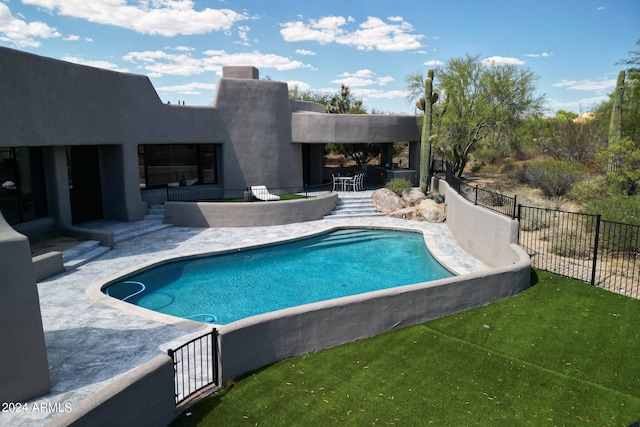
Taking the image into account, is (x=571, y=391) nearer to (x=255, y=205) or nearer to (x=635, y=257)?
(x=635, y=257)

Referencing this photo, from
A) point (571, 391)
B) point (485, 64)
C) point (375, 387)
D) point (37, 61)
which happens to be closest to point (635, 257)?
point (571, 391)

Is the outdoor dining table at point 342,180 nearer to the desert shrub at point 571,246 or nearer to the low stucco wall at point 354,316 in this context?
the desert shrub at point 571,246

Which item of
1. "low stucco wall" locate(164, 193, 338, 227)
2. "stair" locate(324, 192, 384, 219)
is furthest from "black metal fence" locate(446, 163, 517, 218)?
"low stucco wall" locate(164, 193, 338, 227)

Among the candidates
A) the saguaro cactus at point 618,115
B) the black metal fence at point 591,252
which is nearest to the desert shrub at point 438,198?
the black metal fence at point 591,252

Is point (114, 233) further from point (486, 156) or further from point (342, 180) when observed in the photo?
point (486, 156)

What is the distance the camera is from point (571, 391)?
6734mm

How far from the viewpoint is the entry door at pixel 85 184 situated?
17266mm

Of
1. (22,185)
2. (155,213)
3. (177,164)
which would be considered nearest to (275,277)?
(155,213)

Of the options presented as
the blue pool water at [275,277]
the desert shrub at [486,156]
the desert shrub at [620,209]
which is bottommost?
the blue pool water at [275,277]

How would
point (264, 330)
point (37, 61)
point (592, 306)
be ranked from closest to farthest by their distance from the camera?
point (264, 330) < point (592, 306) < point (37, 61)

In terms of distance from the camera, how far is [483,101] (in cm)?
2527

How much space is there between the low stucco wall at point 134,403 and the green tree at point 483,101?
23.1 metres

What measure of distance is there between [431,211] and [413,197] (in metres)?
2.03

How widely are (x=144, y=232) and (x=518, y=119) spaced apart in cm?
2119
